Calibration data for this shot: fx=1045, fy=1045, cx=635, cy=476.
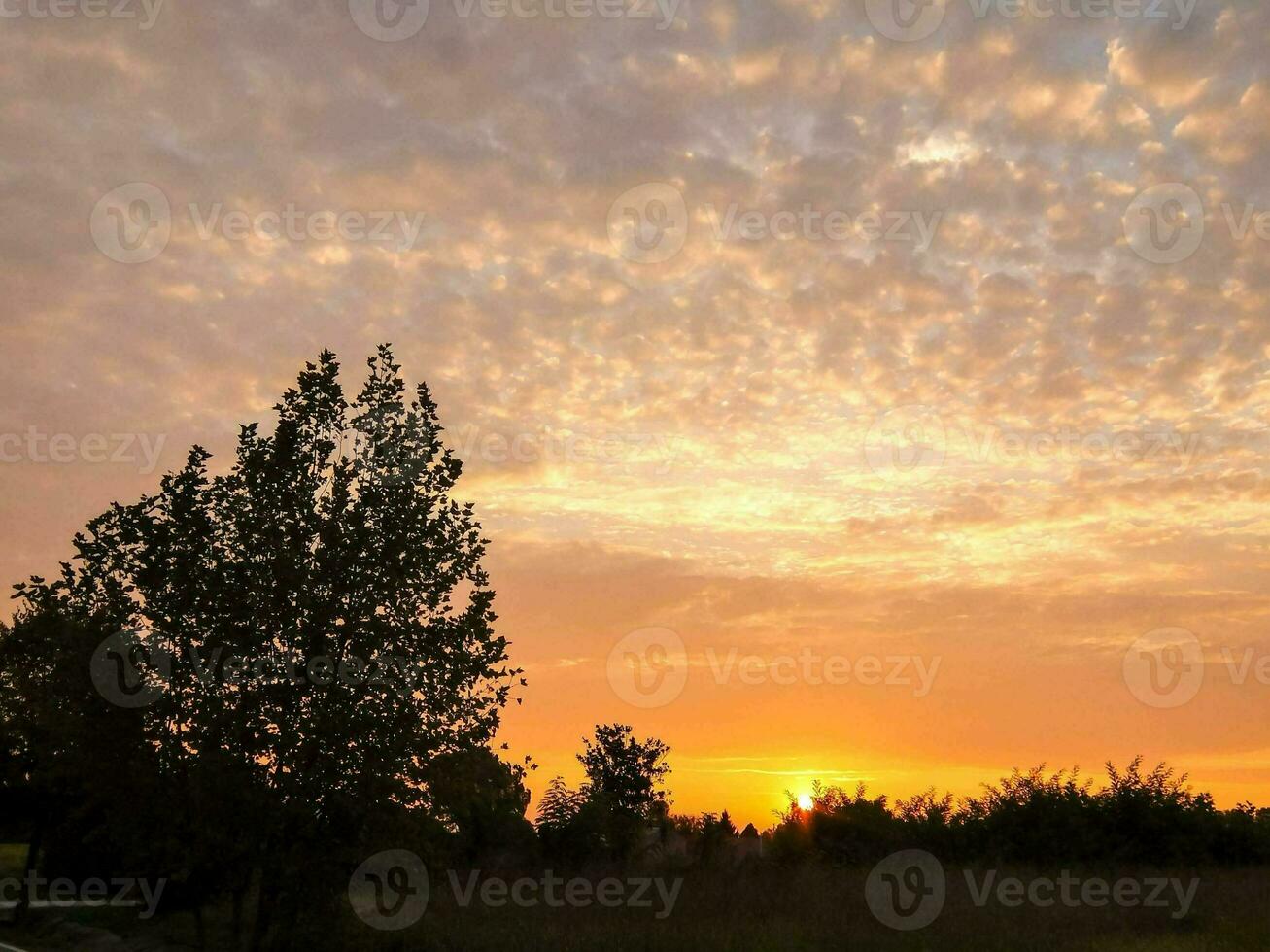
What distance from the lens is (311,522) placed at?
859 inches

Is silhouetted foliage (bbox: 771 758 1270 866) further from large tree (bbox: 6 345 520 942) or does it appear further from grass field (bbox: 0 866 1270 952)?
large tree (bbox: 6 345 520 942)

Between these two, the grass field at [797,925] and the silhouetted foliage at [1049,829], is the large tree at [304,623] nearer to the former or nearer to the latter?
the grass field at [797,925]

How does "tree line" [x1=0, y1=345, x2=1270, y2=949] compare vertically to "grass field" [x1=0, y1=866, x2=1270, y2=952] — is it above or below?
above

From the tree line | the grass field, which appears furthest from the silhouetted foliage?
the tree line

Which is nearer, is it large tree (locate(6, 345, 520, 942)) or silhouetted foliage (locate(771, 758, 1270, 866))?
large tree (locate(6, 345, 520, 942))

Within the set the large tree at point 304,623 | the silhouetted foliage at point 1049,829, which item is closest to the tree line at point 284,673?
the large tree at point 304,623

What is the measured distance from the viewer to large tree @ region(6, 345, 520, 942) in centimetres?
1980

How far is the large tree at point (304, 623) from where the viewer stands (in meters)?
19.8

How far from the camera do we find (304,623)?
20.8 metres

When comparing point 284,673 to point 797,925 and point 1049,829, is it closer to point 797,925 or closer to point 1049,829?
point 797,925

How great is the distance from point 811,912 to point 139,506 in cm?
1707

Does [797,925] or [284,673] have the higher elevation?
[284,673]

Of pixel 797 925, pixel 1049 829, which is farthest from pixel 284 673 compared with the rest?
pixel 1049 829

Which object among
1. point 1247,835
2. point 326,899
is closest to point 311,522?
point 326,899
